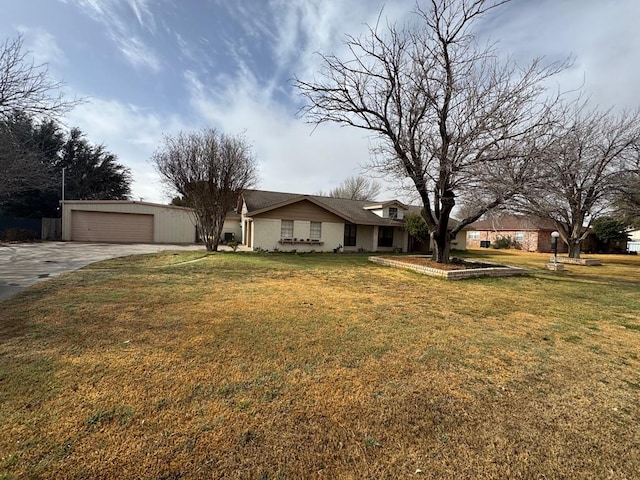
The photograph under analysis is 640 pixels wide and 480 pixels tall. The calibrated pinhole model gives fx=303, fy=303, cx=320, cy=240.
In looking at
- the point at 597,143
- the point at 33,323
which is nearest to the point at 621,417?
the point at 33,323

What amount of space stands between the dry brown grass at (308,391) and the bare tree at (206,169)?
1094 centimetres

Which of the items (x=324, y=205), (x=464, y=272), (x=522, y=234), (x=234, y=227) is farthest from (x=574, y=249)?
(x=234, y=227)

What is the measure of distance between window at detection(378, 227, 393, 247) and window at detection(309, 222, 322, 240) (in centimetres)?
494

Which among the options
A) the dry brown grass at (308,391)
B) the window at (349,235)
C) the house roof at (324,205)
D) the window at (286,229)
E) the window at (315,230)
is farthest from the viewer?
the window at (349,235)

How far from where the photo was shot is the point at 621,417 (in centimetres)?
266

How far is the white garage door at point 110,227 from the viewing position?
21.8 metres

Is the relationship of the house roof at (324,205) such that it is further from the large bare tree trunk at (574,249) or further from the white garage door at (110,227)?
the large bare tree trunk at (574,249)

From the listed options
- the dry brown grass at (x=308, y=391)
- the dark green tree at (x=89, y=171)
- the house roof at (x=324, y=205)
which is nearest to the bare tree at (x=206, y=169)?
the house roof at (x=324, y=205)

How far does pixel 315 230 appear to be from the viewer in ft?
63.4

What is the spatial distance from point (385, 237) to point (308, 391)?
19.9 m

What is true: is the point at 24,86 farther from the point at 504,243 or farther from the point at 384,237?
the point at 504,243

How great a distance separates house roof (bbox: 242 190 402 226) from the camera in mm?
18281

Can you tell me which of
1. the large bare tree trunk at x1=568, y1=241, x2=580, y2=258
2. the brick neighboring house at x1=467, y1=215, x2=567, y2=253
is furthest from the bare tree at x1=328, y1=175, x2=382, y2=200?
the large bare tree trunk at x1=568, y1=241, x2=580, y2=258

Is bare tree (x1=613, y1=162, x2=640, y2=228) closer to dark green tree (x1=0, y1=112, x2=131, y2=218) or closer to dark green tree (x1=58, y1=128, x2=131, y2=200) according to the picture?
dark green tree (x1=0, y1=112, x2=131, y2=218)
